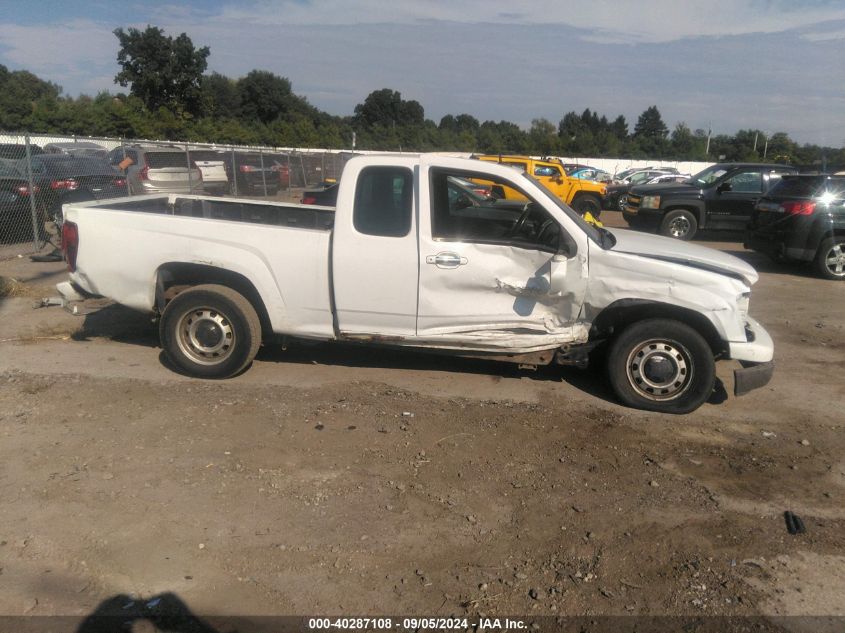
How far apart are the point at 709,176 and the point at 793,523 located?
46.5 ft

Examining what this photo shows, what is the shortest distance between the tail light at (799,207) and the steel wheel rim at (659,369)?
797 cm

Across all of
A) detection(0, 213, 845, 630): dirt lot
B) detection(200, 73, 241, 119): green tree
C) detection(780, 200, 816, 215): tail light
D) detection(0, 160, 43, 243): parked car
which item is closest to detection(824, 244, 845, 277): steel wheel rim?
detection(780, 200, 816, 215): tail light

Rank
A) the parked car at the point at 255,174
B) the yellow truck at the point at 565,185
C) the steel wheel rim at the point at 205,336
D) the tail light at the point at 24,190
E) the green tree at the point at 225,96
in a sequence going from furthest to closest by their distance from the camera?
the green tree at the point at 225,96 < the yellow truck at the point at 565,185 < the parked car at the point at 255,174 < the tail light at the point at 24,190 < the steel wheel rim at the point at 205,336

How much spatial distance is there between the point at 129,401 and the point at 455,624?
11.6ft

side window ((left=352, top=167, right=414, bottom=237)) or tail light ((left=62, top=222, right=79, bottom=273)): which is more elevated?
side window ((left=352, top=167, right=414, bottom=237))

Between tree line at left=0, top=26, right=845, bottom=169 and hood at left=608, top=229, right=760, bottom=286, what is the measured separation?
61.7 ft

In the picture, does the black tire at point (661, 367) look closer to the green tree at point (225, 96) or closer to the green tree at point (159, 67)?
the green tree at point (159, 67)

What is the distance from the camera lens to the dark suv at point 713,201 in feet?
52.1

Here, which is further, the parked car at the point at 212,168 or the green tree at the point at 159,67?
the green tree at the point at 159,67

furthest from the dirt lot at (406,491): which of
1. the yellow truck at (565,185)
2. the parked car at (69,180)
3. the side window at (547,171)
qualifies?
the side window at (547,171)

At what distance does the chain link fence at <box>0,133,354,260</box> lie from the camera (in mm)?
12727

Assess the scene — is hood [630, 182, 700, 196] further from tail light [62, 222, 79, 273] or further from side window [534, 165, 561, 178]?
tail light [62, 222, 79, 273]

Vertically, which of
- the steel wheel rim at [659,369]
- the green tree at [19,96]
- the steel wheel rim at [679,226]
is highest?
the green tree at [19,96]

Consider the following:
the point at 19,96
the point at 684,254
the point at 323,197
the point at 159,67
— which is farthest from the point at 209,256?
the point at 159,67
